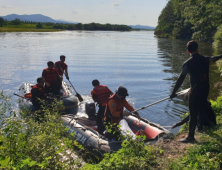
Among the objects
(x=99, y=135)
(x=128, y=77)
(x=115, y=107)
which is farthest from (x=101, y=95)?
(x=128, y=77)

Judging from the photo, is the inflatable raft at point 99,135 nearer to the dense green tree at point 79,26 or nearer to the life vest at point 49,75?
the life vest at point 49,75

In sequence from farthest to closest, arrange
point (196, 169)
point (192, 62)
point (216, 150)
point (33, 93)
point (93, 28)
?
point (93, 28) < point (33, 93) < point (192, 62) < point (216, 150) < point (196, 169)

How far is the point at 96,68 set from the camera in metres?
20.2

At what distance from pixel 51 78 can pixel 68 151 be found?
608 cm

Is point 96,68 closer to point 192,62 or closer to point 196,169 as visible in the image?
point 192,62

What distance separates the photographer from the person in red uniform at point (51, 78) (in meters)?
9.68

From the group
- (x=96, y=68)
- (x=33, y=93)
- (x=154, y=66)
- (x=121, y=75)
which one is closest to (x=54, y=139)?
(x=33, y=93)

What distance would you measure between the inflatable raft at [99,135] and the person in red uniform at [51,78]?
7.56ft

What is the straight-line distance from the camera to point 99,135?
260 inches

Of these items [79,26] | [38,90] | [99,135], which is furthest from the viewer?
[79,26]

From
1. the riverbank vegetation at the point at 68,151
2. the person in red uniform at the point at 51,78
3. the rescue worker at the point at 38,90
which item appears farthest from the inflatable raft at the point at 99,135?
the person in red uniform at the point at 51,78

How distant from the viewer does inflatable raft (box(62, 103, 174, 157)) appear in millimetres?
6109

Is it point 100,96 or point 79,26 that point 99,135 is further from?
point 79,26

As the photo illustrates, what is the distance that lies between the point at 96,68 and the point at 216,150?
16.2m
